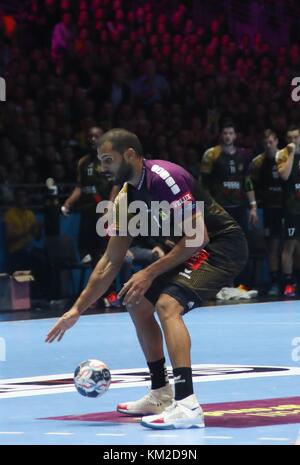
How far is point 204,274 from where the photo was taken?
7727mm

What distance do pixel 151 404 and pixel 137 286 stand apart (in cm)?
93

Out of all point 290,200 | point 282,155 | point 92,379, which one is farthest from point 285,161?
point 92,379

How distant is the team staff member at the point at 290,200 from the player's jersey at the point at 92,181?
9.39 feet

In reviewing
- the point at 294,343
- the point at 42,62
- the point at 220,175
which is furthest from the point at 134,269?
the point at 294,343

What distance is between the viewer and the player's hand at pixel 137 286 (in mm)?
7344

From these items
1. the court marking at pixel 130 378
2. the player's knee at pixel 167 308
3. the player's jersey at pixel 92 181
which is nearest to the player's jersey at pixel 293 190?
the player's jersey at pixel 92 181

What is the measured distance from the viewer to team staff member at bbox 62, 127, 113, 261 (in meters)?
16.2

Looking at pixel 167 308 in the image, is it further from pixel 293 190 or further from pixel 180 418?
pixel 293 190

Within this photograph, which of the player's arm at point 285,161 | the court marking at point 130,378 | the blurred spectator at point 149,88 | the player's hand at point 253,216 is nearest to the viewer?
the court marking at point 130,378

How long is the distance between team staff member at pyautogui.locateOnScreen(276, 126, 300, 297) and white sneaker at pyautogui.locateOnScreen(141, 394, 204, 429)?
10.7 meters

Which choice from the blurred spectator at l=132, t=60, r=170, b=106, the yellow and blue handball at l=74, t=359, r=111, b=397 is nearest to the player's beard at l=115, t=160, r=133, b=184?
the yellow and blue handball at l=74, t=359, r=111, b=397

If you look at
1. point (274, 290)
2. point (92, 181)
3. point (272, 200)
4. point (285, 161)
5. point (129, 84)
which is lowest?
point (274, 290)

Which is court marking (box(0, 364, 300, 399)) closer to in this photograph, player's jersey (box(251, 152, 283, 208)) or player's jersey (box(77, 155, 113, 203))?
player's jersey (box(77, 155, 113, 203))

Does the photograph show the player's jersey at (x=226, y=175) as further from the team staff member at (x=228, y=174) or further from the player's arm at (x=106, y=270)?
the player's arm at (x=106, y=270)
